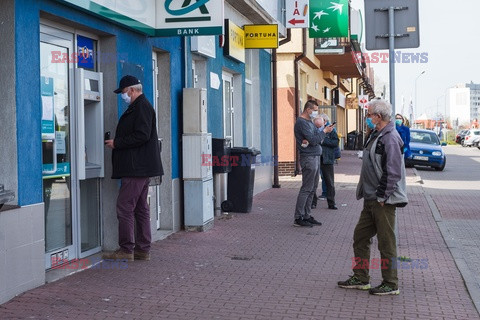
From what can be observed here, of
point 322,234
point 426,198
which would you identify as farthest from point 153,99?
point 426,198

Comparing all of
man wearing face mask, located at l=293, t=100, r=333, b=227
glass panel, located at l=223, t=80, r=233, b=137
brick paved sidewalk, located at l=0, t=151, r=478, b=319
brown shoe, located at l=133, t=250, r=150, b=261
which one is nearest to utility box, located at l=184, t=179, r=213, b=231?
brick paved sidewalk, located at l=0, t=151, r=478, b=319

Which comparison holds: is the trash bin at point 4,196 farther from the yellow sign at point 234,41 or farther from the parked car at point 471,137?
the parked car at point 471,137

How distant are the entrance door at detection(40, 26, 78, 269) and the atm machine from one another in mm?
250

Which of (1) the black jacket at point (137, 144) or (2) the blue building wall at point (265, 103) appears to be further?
(2) the blue building wall at point (265, 103)

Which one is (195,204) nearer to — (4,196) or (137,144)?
(137,144)

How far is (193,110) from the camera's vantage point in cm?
1102

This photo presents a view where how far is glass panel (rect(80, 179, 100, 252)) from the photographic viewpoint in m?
8.58

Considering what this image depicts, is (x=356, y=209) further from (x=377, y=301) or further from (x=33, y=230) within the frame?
(x=33, y=230)

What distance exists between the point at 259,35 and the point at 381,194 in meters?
9.80

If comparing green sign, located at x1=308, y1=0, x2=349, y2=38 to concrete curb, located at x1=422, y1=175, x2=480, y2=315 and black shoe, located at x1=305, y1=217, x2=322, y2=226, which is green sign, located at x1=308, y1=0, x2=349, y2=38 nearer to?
concrete curb, located at x1=422, y1=175, x2=480, y2=315

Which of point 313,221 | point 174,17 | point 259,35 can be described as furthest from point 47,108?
point 259,35

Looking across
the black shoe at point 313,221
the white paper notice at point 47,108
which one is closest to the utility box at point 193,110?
the black shoe at point 313,221

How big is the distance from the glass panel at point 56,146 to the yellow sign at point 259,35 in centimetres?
847

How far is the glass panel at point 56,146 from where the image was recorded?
758 cm
